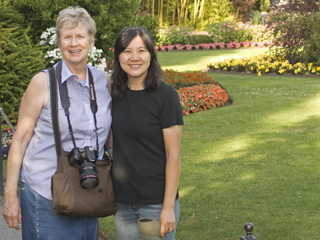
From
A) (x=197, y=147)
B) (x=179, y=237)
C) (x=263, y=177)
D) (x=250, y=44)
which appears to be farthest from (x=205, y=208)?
(x=250, y=44)

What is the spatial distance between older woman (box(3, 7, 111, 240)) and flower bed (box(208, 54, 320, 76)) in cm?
1442

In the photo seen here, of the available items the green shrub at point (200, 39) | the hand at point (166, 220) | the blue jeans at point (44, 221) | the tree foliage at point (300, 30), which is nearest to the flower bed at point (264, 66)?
the tree foliage at point (300, 30)

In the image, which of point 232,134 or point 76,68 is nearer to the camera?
point 76,68

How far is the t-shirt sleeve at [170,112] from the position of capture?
255 centimetres

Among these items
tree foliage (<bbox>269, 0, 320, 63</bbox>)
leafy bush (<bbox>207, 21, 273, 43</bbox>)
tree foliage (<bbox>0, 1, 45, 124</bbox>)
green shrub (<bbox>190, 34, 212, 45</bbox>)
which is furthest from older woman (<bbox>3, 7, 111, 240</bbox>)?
green shrub (<bbox>190, 34, 212, 45</bbox>)

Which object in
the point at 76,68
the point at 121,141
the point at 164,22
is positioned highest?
the point at 76,68

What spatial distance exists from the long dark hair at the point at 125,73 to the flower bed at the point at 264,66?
562 inches

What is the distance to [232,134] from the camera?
8.70 m

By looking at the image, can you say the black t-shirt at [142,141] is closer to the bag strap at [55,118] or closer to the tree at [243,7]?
the bag strap at [55,118]

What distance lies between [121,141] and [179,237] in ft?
7.37

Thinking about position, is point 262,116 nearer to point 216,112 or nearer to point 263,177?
point 216,112

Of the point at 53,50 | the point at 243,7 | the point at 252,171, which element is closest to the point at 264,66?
the point at 53,50

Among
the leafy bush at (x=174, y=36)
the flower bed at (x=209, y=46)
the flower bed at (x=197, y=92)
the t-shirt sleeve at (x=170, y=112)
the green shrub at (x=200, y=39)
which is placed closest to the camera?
the t-shirt sleeve at (x=170, y=112)

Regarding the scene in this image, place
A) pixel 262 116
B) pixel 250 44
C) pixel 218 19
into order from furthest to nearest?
pixel 218 19, pixel 250 44, pixel 262 116
